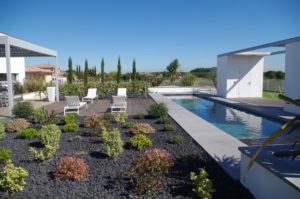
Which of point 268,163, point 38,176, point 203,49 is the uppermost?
point 203,49

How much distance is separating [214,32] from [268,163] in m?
21.5

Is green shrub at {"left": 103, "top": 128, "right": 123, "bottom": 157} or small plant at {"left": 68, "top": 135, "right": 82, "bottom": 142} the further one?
small plant at {"left": 68, "top": 135, "right": 82, "bottom": 142}

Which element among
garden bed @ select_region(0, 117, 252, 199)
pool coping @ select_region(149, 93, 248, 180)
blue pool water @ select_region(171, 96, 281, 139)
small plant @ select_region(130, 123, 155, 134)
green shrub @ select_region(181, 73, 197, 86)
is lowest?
blue pool water @ select_region(171, 96, 281, 139)

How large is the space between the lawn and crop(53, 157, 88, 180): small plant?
0.06m

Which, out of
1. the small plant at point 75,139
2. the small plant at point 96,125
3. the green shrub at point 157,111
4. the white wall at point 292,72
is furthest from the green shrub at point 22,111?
the white wall at point 292,72

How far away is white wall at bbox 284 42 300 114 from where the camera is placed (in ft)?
36.0

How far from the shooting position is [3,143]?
6383 millimetres

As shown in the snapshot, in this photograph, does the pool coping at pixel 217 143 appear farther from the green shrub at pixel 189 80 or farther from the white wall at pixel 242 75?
the green shrub at pixel 189 80

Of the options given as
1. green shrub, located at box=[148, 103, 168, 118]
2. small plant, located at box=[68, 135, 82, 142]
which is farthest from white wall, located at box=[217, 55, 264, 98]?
small plant, located at box=[68, 135, 82, 142]

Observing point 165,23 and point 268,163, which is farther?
point 165,23

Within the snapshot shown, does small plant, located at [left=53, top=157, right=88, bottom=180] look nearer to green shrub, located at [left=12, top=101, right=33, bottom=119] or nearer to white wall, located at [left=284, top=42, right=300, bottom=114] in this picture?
green shrub, located at [left=12, top=101, right=33, bottom=119]

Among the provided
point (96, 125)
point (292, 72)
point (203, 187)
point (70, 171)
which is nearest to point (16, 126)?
point (96, 125)

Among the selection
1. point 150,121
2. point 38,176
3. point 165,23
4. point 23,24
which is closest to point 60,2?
point 23,24

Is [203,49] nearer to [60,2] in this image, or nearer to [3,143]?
[60,2]
